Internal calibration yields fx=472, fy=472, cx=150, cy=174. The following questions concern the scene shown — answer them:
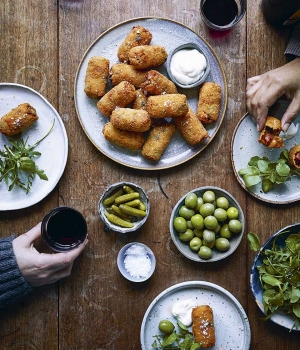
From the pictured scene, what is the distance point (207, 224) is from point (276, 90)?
51 cm

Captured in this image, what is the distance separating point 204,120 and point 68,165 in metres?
0.51

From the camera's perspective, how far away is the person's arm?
5.24ft

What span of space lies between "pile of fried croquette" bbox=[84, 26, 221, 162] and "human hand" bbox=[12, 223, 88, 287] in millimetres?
410

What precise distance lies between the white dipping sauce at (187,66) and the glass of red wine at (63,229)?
59 centimetres

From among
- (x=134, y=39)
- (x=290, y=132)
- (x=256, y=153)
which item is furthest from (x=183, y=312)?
(x=134, y=39)

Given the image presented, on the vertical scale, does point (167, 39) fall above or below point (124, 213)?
above

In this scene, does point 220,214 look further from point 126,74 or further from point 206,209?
point 126,74

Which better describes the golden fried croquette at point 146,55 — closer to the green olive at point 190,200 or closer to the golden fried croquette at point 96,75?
the golden fried croquette at point 96,75

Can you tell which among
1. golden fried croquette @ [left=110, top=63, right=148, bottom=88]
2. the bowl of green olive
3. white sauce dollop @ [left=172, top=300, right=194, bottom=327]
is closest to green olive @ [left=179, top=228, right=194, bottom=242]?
the bowl of green olive

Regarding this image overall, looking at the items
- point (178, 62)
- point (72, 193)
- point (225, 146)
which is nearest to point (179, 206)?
point (225, 146)

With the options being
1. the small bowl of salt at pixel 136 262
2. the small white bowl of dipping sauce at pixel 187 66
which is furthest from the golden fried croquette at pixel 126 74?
the small bowl of salt at pixel 136 262

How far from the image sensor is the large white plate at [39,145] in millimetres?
1678

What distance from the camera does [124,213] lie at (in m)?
1.65

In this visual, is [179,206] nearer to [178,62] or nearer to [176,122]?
[176,122]
